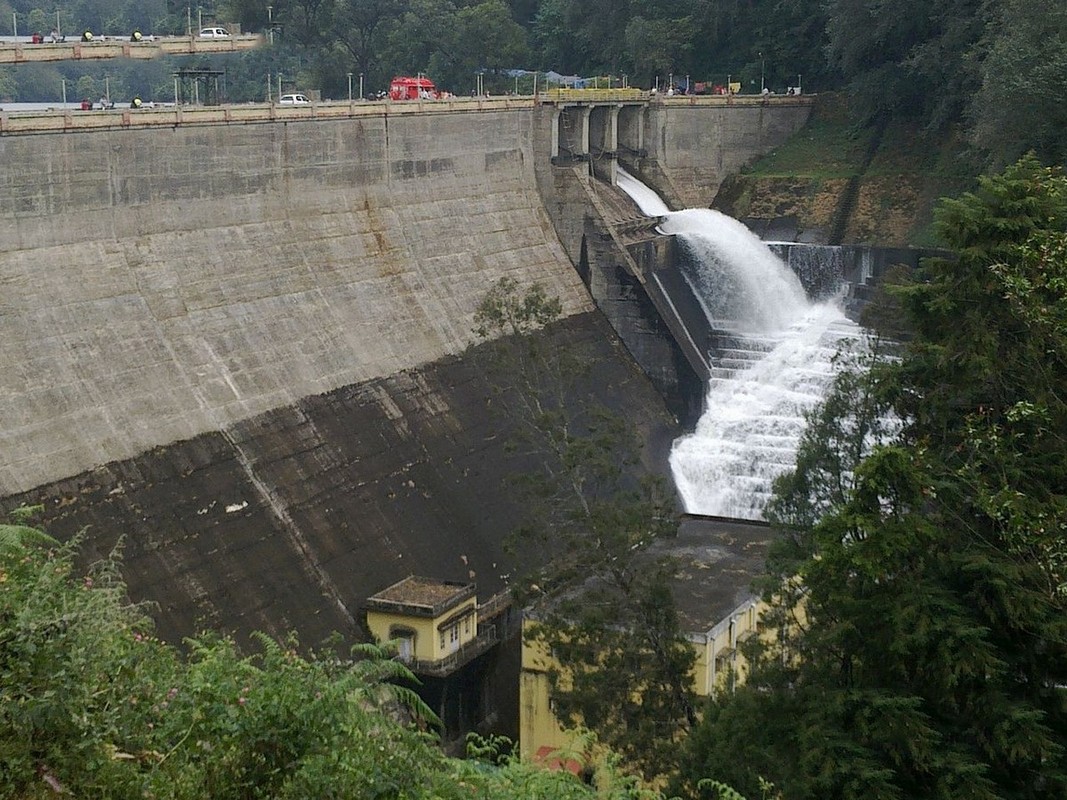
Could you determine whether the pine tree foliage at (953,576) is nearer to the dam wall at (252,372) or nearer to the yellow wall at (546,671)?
the yellow wall at (546,671)

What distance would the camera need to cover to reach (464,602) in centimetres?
2170

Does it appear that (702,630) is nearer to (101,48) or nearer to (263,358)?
(263,358)

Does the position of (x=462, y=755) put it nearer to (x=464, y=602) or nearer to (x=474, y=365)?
(x=464, y=602)

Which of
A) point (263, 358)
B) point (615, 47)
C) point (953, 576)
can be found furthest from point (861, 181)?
point (953, 576)

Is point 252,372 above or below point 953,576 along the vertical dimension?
below

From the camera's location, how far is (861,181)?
4312 cm

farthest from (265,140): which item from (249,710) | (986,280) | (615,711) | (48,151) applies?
(249,710)

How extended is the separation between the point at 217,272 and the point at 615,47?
30.3m

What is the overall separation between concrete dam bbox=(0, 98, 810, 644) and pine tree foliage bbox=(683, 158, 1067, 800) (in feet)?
26.1

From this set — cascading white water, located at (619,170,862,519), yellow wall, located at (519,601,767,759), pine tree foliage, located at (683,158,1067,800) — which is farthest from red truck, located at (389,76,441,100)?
pine tree foliage, located at (683,158,1067,800)

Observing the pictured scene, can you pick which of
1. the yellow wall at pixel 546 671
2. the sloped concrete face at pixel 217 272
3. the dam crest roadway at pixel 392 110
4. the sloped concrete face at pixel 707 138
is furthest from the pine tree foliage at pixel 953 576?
the sloped concrete face at pixel 707 138

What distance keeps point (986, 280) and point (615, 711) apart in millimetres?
6900

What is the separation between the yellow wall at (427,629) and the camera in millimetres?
21297

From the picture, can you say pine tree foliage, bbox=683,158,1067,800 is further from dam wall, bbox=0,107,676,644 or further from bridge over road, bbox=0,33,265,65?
bridge over road, bbox=0,33,265,65
